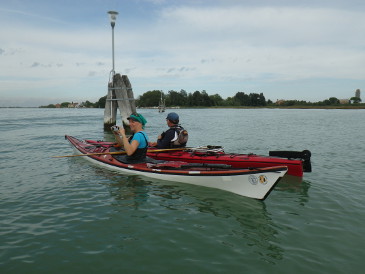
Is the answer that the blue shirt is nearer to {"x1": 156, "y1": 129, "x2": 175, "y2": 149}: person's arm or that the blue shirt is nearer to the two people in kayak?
the two people in kayak

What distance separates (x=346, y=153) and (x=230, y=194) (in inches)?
357

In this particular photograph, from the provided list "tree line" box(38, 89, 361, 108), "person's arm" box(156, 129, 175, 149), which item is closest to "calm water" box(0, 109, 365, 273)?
"person's arm" box(156, 129, 175, 149)

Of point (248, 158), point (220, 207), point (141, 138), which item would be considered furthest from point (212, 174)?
point (141, 138)

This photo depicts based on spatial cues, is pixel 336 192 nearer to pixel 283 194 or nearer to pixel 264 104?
pixel 283 194

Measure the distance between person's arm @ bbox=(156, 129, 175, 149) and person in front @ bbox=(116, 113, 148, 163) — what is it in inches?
43.5

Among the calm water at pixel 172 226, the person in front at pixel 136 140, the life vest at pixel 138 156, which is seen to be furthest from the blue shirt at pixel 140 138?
the calm water at pixel 172 226

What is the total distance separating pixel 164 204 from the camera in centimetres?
640

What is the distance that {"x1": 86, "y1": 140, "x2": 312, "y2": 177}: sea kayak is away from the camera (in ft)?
26.2

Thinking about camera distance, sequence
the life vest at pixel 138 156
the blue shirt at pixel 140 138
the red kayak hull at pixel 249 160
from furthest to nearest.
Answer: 1. the life vest at pixel 138 156
2. the red kayak hull at pixel 249 160
3. the blue shirt at pixel 140 138

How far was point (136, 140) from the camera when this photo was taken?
7473 millimetres

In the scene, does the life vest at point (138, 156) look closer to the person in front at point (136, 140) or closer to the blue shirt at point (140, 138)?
the person in front at point (136, 140)

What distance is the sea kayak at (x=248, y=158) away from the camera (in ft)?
26.2

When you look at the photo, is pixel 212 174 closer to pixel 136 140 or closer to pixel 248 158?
pixel 248 158

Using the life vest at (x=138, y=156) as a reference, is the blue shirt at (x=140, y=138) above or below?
above
